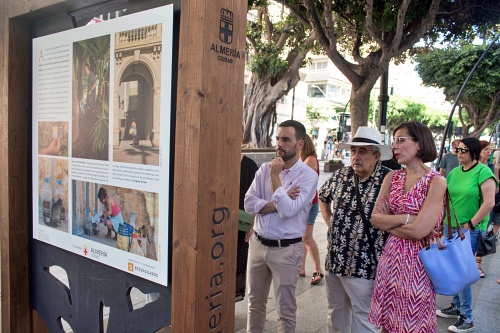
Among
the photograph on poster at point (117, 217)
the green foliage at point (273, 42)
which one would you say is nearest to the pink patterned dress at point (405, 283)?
the photograph on poster at point (117, 217)

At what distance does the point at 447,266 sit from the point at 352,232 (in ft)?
2.09

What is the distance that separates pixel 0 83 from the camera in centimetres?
261

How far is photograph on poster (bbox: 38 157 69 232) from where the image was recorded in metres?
2.36

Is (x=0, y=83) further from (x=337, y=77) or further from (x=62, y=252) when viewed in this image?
(x=337, y=77)

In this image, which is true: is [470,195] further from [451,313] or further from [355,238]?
[355,238]

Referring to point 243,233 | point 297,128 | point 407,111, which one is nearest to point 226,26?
point 297,128

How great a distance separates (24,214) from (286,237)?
1856 millimetres

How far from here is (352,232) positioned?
2830 millimetres

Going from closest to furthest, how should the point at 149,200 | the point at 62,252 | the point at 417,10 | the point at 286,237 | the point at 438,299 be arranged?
the point at 149,200, the point at 62,252, the point at 286,237, the point at 438,299, the point at 417,10

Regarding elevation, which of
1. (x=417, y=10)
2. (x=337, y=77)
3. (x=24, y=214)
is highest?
(x=337, y=77)

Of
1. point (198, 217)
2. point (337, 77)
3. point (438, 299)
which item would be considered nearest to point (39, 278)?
Result: point (198, 217)

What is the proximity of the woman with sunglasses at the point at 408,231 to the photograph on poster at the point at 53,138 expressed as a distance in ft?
6.57

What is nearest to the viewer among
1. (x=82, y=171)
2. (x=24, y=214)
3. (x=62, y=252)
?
(x=82, y=171)

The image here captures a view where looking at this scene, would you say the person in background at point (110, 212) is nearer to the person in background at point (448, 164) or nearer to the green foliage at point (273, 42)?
the person in background at point (448, 164)
